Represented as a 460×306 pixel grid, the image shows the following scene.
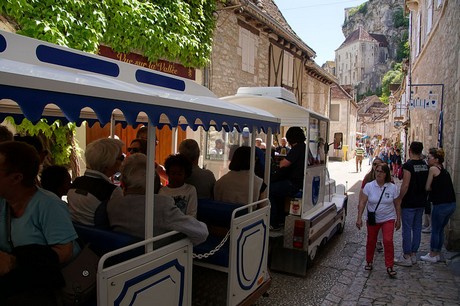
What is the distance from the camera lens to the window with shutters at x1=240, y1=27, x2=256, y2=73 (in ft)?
44.0

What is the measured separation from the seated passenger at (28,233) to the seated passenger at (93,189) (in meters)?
0.75

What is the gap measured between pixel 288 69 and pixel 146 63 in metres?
9.82

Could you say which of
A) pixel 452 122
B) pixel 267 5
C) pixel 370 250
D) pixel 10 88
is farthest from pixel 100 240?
pixel 267 5

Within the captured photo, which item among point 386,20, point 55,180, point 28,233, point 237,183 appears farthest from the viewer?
point 386,20

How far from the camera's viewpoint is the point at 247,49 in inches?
541

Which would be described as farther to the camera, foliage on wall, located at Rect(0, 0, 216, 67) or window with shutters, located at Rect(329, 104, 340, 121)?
window with shutters, located at Rect(329, 104, 340, 121)

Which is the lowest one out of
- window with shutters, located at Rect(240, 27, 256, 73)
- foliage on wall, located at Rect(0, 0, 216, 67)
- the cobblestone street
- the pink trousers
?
the cobblestone street

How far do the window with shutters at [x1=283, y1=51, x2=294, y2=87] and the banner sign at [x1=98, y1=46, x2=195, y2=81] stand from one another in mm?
7475

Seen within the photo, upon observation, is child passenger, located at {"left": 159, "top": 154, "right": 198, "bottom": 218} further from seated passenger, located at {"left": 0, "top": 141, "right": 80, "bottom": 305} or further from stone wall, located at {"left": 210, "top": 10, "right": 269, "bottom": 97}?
stone wall, located at {"left": 210, "top": 10, "right": 269, "bottom": 97}

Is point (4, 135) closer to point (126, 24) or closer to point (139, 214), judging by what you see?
point (139, 214)

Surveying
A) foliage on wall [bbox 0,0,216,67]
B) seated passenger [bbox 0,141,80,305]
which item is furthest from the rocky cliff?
seated passenger [bbox 0,141,80,305]

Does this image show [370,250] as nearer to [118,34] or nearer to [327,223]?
[327,223]

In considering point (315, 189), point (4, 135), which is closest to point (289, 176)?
point (315, 189)

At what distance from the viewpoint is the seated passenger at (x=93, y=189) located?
287 cm
